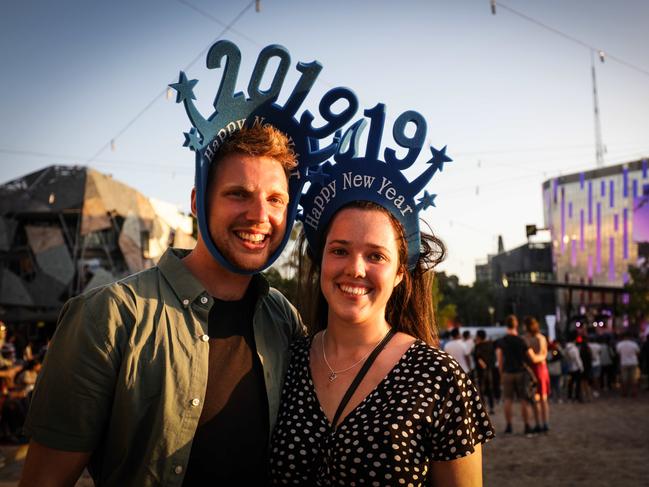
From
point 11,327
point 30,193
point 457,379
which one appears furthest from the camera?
point 30,193

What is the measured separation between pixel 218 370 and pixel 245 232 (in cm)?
58

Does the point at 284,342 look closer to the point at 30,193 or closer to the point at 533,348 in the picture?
the point at 533,348

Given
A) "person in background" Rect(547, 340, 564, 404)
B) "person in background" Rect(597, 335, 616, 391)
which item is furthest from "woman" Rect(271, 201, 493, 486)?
"person in background" Rect(597, 335, 616, 391)

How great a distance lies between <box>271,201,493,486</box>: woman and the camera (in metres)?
2.16

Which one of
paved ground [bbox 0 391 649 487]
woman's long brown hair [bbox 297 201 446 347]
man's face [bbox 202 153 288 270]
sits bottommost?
paved ground [bbox 0 391 649 487]

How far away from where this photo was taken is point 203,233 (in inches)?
96.3

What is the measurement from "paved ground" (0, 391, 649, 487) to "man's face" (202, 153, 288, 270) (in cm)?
507

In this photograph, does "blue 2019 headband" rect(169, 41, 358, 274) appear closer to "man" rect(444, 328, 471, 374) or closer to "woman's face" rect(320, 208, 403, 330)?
"woman's face" rect(320, 208, 403, 330)

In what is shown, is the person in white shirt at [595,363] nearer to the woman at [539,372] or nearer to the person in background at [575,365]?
the person in background at [575,365]

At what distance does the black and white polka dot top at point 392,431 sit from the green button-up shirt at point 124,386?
0.43m

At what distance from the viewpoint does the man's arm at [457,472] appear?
2.15 meters

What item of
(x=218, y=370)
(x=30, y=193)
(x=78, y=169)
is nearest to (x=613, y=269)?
(x=78, y=169)

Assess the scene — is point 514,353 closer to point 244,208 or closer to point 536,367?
point 536,367

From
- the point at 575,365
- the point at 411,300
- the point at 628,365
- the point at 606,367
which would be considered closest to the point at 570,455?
the point at 411,300
